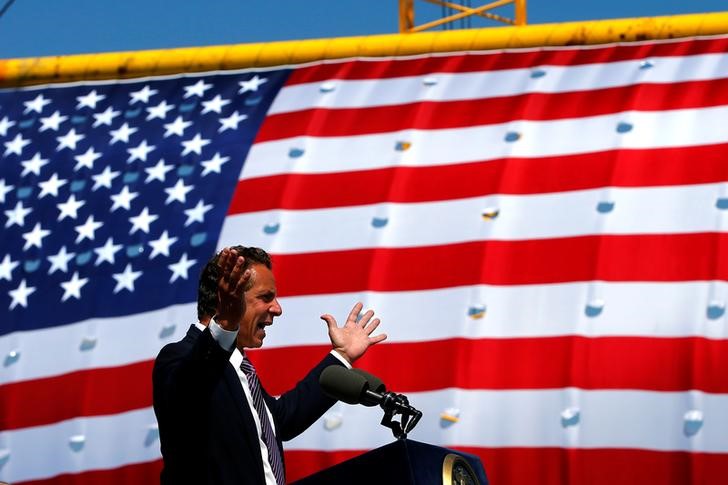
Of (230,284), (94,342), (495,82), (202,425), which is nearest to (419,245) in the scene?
(495,82)

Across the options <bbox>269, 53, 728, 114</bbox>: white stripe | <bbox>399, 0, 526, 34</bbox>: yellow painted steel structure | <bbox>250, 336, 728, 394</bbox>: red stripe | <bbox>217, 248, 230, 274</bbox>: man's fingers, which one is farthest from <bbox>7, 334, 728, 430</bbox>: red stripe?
<bbox>399, 0, 526, 34</bbox>: yellow painted steel structure

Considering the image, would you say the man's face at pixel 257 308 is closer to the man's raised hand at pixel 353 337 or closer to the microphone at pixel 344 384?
the man's raised hand at pixel 353 337

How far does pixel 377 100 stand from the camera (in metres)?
5.69

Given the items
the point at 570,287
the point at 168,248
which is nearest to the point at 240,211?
the point at 168,248

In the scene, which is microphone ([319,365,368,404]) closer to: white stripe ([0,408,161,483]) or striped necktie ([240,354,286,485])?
striped necktie ([240,354,286,485])

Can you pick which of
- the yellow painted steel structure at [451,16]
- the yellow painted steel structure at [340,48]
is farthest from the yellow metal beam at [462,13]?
the yellow painted steel structure at [340,48]

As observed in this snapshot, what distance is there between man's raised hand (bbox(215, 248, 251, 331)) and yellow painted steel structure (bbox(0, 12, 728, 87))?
9.92 feet

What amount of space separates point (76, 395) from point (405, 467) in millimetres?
2883

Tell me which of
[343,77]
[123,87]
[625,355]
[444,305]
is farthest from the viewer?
[123,87]

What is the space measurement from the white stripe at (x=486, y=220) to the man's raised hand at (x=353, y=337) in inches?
47.4

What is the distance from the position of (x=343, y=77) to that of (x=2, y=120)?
1.91m

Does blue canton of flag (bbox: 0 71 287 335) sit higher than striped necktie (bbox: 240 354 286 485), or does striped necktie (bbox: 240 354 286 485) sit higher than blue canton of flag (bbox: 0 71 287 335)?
striped necktie (bbox: 240 354 286 485)

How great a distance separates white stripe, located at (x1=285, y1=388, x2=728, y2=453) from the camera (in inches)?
172

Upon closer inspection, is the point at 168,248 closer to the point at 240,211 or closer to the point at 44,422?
the point at 240,211
